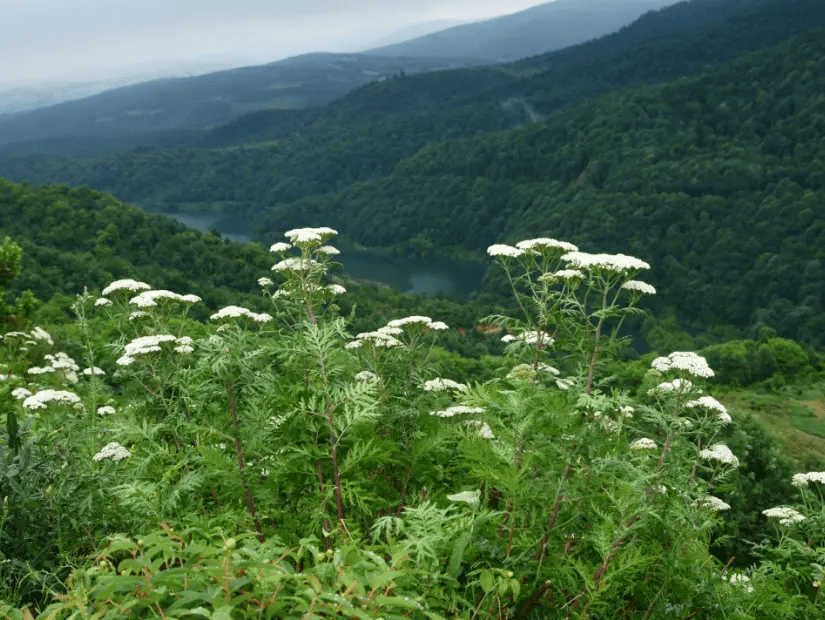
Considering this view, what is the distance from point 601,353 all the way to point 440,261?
12302 centimetres

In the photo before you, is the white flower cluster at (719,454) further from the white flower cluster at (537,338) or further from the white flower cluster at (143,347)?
the white flower cluster at (143,347)

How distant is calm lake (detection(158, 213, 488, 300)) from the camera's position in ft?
341

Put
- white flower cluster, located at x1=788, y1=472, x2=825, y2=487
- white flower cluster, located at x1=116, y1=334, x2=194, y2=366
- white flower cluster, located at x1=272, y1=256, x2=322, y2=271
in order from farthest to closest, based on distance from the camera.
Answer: white flower cluster, located at x1=788, y1=472, x2=825, y2=487, white flower cluster, located at x1=272, y1=256, x2=322, y2=271, white flower cluster, located at x1=116, y1=334, x2=194, y2=366

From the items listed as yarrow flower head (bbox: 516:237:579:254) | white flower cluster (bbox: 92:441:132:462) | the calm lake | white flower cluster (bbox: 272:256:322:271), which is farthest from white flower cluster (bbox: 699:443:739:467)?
the calm lake

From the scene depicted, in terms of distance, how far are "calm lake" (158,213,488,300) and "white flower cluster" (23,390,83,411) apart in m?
88.8

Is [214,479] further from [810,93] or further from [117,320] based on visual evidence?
[810,93]

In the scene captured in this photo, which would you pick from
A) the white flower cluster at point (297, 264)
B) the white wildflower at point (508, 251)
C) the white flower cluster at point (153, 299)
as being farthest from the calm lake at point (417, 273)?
the white flower cluster at point (297, 264)

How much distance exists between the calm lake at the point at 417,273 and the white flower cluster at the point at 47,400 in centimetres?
8878

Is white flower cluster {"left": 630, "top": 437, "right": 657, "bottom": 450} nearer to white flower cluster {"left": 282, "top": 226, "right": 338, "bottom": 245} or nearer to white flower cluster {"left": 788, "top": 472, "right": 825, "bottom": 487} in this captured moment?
white flower cluster {"left": 788, "top": 472, "right": 825, "bottom": 487}

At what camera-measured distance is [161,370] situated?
3.59 meters

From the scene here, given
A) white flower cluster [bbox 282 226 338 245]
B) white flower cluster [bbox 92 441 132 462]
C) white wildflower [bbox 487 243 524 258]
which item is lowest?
white flower cluster [bbox 92 441 132 462]

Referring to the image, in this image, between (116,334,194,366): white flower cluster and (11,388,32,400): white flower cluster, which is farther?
(11,388,32,400): white flower cluster

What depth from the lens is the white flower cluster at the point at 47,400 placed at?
16.2 feet

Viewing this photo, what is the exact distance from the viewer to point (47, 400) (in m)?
5.11
